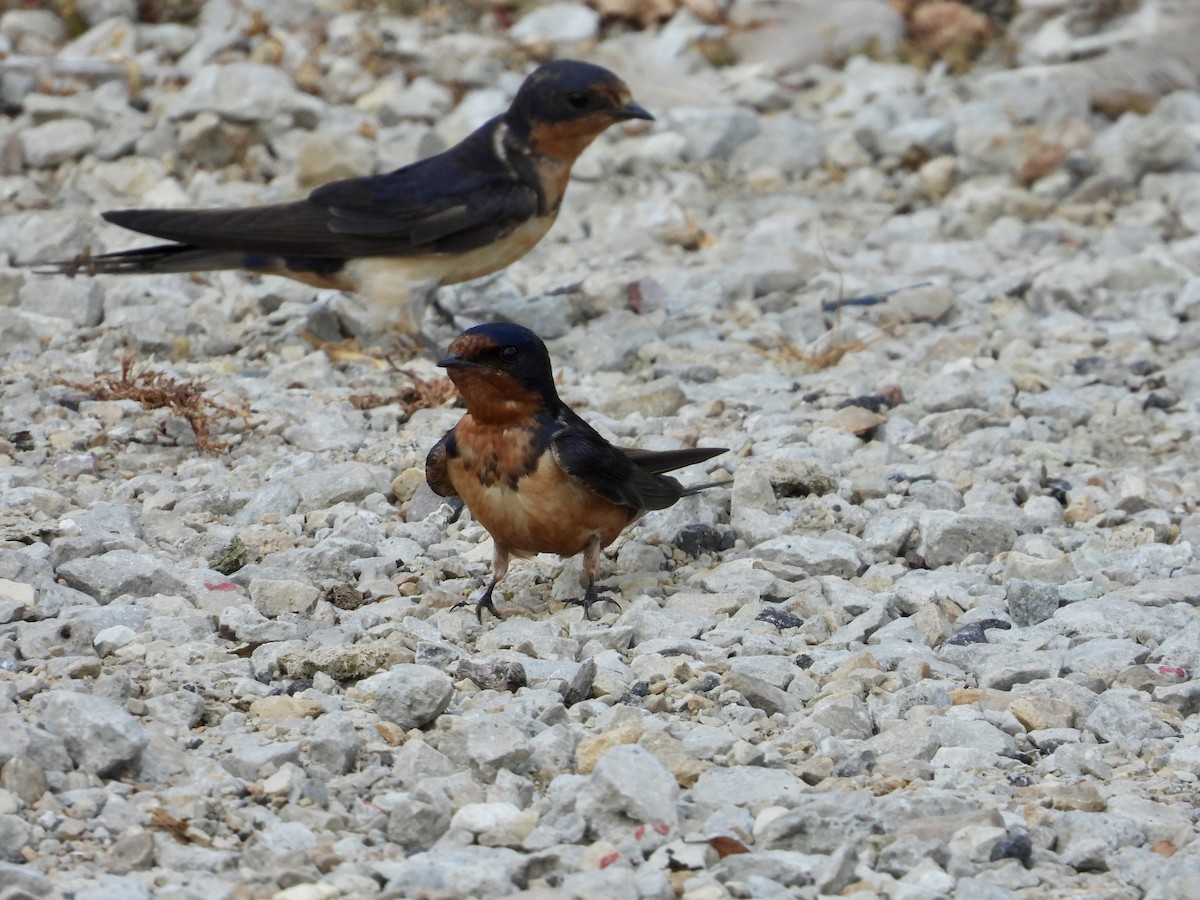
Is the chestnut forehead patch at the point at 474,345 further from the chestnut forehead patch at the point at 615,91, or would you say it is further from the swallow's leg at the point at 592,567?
the chestnut forehead patch at the point at 615,91

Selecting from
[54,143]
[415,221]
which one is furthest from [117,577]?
[54,143]

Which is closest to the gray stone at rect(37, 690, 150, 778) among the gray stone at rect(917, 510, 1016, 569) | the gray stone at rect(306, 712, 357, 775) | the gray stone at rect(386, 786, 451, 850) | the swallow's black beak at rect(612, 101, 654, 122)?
the gray stone at rect(306, 712, 357, 775)

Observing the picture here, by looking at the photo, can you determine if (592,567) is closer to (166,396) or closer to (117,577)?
(117,577)

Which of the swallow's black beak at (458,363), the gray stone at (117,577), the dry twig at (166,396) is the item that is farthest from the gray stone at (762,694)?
the dry twig at (166,396)

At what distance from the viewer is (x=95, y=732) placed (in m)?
3.44

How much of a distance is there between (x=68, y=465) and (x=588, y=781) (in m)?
2.51

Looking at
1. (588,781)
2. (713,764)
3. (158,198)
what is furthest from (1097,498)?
(158,198)

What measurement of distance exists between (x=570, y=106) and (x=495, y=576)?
323 cm

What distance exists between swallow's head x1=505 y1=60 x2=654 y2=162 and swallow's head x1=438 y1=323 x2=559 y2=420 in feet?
9.23

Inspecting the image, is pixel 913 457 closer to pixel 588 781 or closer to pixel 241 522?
pixel 241 522

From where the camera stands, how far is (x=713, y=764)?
373cm

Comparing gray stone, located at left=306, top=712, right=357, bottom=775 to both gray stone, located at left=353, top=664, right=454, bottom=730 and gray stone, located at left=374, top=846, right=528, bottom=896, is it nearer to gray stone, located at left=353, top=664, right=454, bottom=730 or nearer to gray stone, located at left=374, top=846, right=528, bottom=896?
gray stone, located at left=353, top=664, right=454, bottom=730

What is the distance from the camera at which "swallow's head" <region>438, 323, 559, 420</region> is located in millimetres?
4746

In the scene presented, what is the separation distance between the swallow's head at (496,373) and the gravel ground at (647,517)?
1.64 ft
